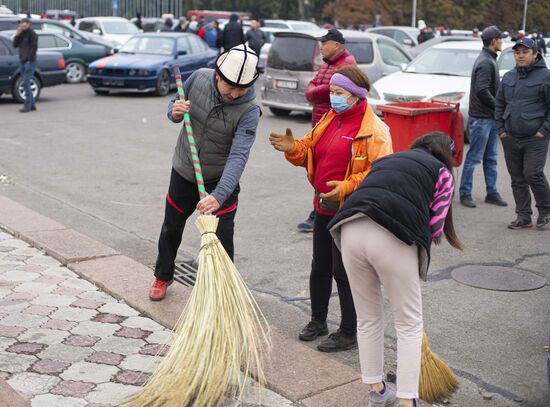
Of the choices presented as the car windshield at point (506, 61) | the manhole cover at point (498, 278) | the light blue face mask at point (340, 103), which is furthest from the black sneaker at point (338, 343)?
the car windshield at point (506, 61)

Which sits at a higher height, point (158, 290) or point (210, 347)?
point (210, 347)

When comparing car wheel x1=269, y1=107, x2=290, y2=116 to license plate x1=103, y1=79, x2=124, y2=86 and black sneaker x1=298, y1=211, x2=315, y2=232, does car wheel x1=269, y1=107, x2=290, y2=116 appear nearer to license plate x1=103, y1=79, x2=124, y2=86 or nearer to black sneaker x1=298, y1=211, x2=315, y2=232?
license plate x1=103, y1=79, x2=124, y2=86

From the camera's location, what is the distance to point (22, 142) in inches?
524

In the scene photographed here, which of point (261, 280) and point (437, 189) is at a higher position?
point (437, 189)

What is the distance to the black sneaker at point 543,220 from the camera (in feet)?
27.6

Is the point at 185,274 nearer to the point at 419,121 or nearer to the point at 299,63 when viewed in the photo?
the point at 419,121

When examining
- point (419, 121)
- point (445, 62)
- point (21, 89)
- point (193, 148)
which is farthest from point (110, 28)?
point (193, 148)

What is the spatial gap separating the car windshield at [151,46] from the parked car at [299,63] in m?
4.33

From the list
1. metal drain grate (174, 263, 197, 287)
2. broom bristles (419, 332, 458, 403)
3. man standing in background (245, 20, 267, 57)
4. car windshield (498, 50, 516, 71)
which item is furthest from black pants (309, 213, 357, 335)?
man standing in background (245, 20, 267, 57)

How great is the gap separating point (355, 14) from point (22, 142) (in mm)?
38652

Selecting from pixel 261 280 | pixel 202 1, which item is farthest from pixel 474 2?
pixel 261 280

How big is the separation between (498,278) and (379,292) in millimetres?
2838

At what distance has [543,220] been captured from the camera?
27.7ft

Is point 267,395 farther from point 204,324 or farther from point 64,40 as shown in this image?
point 64,40
